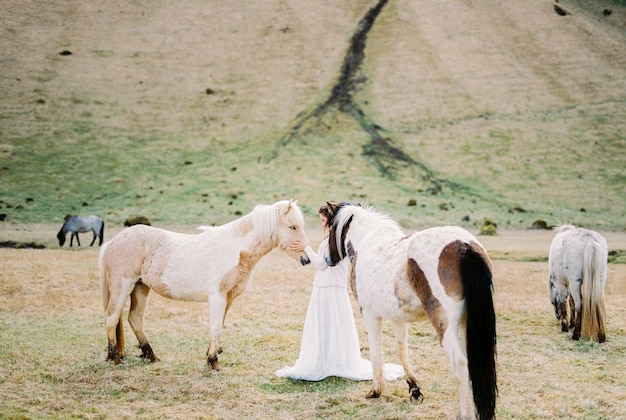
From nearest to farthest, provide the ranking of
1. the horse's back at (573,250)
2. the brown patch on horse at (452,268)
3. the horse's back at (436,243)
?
the brown patch on horse at (452,268) < the horse's back at (436,243) < the horse's back at (573,250)

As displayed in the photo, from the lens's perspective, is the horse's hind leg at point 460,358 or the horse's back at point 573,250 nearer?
the horse's hind leg at point 460,358

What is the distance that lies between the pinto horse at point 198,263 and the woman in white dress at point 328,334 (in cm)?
56

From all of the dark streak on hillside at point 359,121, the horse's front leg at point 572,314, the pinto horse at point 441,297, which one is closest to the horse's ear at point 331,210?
the pinto horse at point 441,297

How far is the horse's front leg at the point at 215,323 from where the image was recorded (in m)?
8.41

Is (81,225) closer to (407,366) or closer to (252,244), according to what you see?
(252,244)

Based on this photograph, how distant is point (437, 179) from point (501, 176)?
5.79 meters

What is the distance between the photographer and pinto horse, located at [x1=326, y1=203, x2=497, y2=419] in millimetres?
5688

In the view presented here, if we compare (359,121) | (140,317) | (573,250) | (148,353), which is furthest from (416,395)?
(359,121)

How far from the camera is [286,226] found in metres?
8.51

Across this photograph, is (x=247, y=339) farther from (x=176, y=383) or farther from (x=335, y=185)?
(x=335, y=185)

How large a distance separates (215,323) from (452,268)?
406cm

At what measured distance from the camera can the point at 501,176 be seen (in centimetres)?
4950

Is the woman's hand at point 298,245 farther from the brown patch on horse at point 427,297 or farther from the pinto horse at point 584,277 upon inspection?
the pinto horse at point 584,277

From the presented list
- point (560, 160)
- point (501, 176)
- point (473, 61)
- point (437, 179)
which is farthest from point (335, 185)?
point (473, 61)
